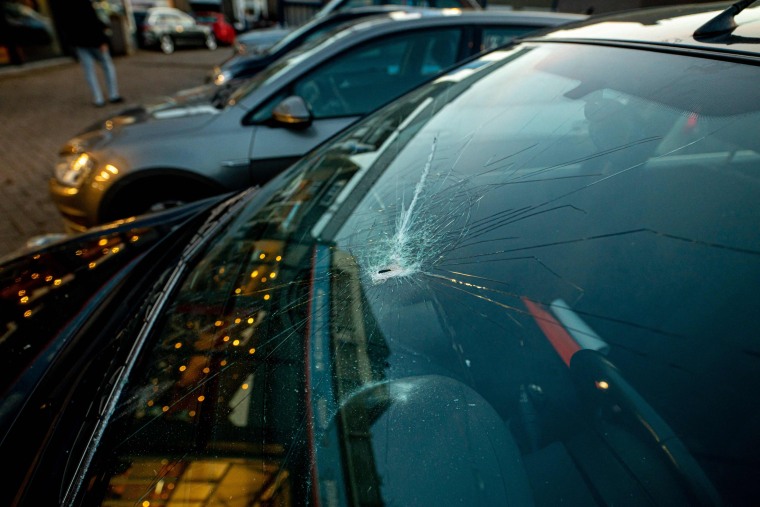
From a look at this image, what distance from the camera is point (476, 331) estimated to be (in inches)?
35.5

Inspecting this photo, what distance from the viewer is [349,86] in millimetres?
3180

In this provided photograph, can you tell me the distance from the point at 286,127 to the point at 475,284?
2.19m

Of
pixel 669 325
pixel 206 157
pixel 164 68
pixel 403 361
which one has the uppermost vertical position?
pixel 669 325

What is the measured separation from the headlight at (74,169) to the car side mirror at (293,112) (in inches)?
47.2

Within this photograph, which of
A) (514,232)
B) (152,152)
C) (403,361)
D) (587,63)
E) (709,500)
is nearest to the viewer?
(709,500)

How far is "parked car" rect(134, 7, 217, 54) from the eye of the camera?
50.1 ft

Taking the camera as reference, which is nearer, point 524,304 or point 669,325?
point 669,325

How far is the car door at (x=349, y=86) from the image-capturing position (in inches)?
112

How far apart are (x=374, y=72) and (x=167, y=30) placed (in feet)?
50.8

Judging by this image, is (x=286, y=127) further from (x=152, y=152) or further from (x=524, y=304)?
(x=524, y=304)

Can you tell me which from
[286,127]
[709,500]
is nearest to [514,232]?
[709,500]

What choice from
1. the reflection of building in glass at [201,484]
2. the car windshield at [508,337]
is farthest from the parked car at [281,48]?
the reflection of building in glass at [201,484]

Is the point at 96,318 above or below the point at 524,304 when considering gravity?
below

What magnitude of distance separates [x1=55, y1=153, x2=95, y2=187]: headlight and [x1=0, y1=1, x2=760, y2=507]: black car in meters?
1.65
